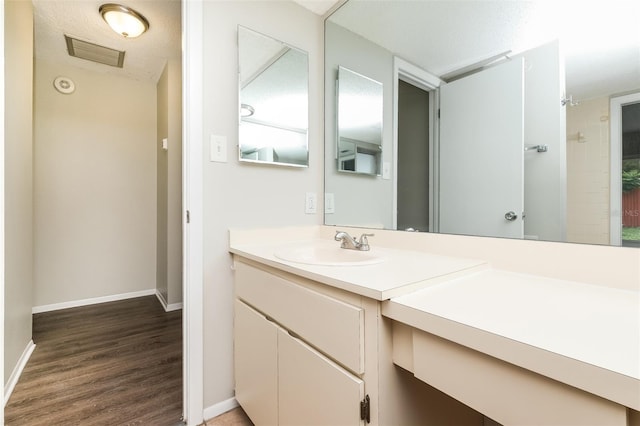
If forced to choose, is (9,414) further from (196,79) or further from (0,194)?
(196,79)

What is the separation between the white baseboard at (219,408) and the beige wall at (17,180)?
1.13 m

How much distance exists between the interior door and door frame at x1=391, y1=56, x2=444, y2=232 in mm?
32

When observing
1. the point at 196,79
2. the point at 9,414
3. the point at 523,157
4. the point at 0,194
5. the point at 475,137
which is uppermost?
the point at 196,79

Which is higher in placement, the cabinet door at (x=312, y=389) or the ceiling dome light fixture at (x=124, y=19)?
the ceiling dome light fixture at (x=124, y=19)

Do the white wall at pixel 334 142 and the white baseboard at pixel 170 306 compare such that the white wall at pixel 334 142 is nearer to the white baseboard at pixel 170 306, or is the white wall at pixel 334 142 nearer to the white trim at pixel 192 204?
the white trim at pixel 192 204

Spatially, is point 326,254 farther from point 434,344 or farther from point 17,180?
point 17,180

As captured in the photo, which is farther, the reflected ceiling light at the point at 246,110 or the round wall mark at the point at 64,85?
the round wall mark at the point at 64,85

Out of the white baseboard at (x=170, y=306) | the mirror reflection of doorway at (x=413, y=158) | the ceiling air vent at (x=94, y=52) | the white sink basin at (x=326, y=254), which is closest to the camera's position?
the white sink basin at (x=326, y=254)

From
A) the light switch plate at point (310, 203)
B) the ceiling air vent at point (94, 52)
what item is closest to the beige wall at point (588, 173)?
the light switch plate at point (310, 203)

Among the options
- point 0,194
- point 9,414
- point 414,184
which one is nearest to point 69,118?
point 0,194

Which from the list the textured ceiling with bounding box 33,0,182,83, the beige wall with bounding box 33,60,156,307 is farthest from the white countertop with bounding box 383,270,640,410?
the beige wall with bounding box 33,60,156,307

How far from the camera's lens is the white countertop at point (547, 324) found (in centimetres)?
41

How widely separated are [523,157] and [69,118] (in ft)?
12.0

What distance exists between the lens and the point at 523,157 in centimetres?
99
